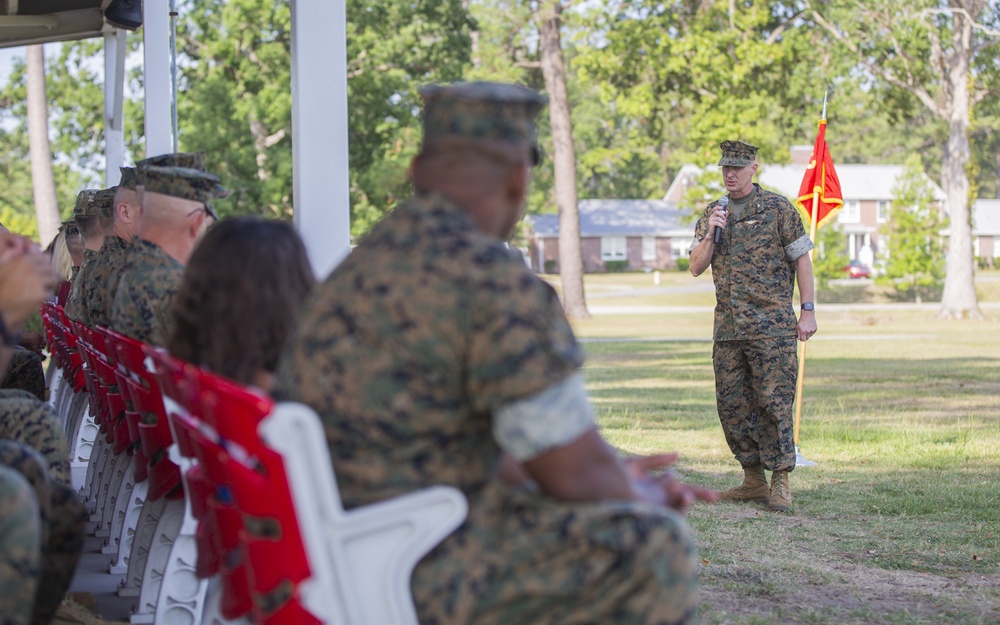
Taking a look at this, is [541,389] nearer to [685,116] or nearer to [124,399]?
[124,399]

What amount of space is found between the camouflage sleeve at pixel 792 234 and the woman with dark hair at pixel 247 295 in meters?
5.04

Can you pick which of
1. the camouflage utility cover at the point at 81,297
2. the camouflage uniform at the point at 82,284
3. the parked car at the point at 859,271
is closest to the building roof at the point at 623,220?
the parked car at the point at 859,271

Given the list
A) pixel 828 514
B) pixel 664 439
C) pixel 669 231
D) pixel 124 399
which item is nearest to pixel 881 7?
pixel 664 439

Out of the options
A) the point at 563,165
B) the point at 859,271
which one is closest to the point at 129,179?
the point at 563,165

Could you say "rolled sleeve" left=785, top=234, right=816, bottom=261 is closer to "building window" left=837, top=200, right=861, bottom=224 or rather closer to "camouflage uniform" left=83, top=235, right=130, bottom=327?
"camouflage uniform" left=83, top=235, right=130, bottom=327

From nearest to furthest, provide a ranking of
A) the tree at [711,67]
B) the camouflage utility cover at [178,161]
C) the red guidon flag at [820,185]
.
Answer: the camouflage utility cover at [178,161], the red guidon flag at [820,185], the tree at [711,67]

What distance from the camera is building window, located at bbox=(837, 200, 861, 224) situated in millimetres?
83625

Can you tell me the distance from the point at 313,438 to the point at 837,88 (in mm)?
42046

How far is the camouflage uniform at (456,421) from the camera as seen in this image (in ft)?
7.84

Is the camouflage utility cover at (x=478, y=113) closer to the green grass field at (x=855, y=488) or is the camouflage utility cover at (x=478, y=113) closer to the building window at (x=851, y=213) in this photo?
the green grass field at (x=855, y=488)

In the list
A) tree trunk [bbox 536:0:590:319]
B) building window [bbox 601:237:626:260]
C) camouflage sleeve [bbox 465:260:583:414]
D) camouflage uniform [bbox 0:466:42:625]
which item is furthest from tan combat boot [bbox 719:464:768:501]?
building window [bbox 601:237:626:260]

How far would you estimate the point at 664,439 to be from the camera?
35.0 ft

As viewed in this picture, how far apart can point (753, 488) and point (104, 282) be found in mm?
3984

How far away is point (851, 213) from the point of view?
84.2m
